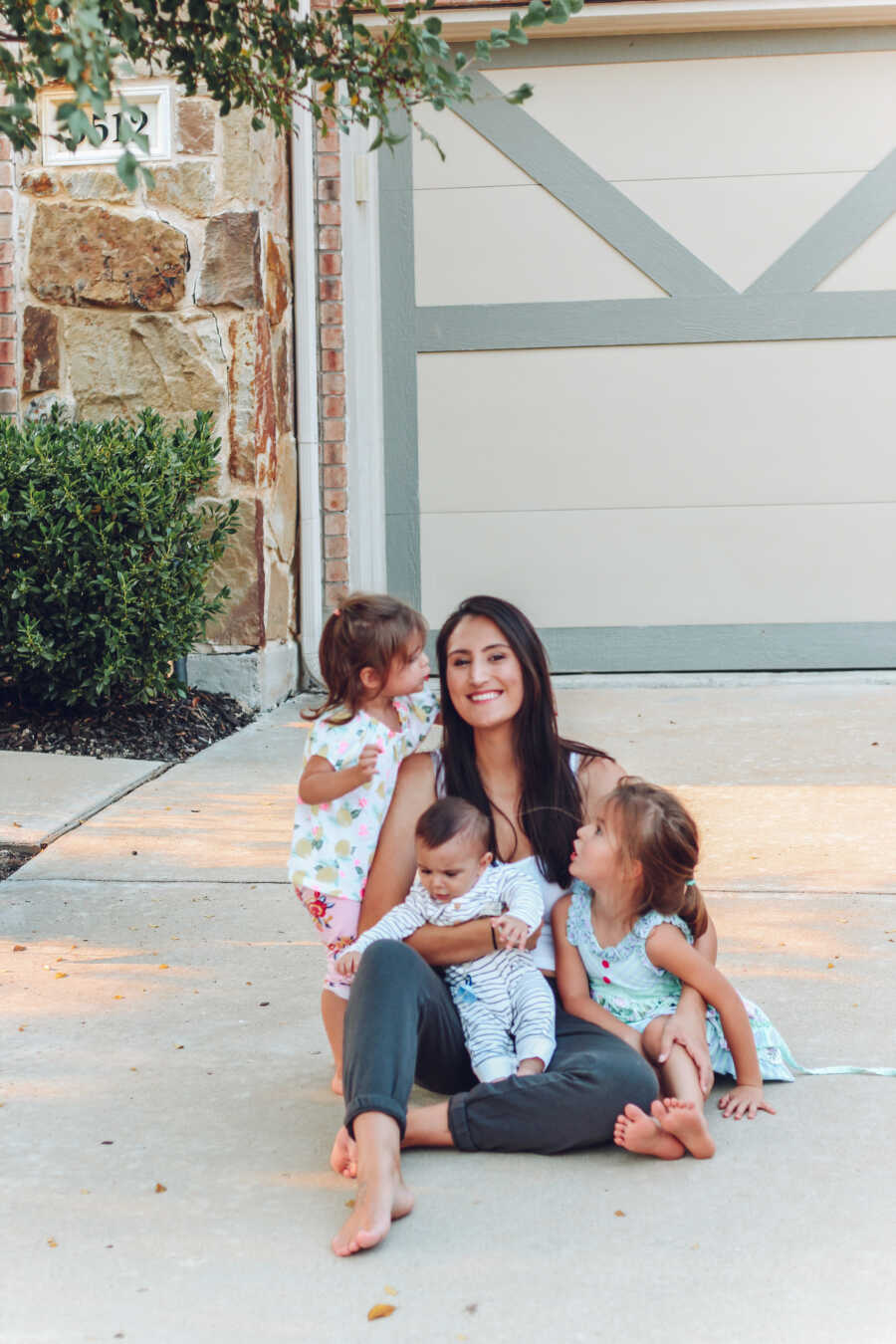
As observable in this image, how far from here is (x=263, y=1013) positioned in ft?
10.1

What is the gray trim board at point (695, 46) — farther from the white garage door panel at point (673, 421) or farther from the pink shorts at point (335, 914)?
the pink shorts at point (335, 914)

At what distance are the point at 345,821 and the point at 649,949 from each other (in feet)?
2.06

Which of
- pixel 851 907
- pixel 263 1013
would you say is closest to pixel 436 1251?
pixel 263 1013

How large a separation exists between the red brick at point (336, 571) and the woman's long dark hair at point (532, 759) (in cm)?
406

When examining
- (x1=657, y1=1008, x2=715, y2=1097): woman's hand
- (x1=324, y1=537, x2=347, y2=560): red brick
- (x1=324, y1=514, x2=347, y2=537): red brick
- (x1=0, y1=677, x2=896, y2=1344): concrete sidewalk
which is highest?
(x1=324, y1=514, x2=347, y2=537): red brick

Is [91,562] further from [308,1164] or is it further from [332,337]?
[308,1164]

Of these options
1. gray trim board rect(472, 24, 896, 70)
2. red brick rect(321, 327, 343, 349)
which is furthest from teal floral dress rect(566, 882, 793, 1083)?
gray trim board rect(472, 24, 896, 70)

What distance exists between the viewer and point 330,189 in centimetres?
671

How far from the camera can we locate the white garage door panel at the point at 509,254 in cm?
669

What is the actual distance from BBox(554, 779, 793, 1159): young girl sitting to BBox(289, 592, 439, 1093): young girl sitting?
0.40 metres

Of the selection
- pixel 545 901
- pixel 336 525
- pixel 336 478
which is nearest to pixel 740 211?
pixel 336 478

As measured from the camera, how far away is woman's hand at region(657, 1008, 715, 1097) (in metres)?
2.50

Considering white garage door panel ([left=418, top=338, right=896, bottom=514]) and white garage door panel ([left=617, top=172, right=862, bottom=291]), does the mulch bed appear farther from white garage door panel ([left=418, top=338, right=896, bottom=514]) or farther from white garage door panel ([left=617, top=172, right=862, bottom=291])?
white garage door panel ([left=617, top=172, right=862, bottom=291])

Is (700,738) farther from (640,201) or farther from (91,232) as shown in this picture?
(91,232)
